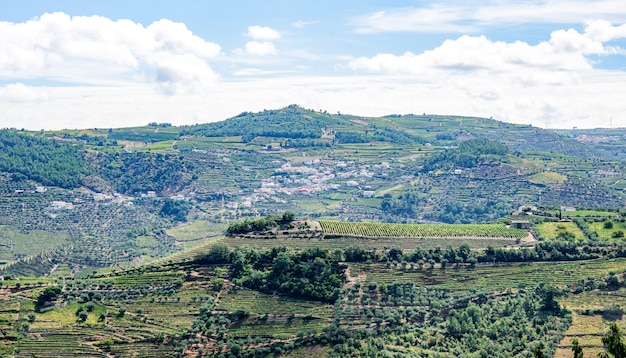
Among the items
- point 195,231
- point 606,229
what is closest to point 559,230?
point 606,229

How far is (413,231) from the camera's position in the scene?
110 m

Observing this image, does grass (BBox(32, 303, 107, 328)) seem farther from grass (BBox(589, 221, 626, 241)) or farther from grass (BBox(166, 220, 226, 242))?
grass (BBox(166, 220, 226, 242))

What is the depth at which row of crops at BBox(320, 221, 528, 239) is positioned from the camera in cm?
10669

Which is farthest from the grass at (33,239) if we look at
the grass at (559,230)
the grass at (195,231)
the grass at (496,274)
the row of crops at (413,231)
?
the grass at (559,230)

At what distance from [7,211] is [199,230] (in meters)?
44.8

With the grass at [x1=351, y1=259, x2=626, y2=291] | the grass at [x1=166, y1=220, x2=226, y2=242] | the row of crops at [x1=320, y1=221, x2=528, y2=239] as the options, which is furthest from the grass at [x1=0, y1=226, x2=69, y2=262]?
the grass at [x1=351, y1=259, x2=626, y2=291]

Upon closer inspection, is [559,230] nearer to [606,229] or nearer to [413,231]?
[606,229]

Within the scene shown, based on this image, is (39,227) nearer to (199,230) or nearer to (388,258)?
(199,230)

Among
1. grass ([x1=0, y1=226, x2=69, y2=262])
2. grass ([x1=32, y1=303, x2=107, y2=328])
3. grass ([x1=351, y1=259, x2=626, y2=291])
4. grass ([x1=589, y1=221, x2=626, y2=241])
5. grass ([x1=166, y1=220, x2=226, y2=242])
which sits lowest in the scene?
grass ([x1=166, y1=220, x2=226, y2=242])

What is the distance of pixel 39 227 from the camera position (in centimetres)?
17562

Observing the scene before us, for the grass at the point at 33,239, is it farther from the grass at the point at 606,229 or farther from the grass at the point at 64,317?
the grass at the point at 606,229

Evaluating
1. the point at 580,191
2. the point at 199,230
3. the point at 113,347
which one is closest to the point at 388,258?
the point at 113,347

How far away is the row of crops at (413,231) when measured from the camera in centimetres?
10669

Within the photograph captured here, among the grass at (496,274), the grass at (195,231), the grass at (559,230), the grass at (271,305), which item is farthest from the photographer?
the grass at (195,231)
